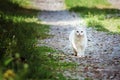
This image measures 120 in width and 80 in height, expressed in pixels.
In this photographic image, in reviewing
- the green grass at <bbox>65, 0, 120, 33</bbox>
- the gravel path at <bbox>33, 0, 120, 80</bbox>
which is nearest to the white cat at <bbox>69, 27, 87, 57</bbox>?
the gravel path at <bbox>33, 0, 120, 80</bbox>

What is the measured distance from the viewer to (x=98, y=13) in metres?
33.2

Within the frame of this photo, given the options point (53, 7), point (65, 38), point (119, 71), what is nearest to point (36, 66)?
point (119, 71)

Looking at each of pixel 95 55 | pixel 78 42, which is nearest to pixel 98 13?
pixel 95 55

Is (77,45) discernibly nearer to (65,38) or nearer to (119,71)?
(119,71)

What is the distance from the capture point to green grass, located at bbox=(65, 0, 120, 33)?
80.4 feet

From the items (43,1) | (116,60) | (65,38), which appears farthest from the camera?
(43,1)

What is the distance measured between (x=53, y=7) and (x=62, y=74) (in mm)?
31250

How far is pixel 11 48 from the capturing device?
11.9 m

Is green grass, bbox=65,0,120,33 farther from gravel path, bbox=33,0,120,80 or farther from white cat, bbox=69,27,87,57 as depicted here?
white cat, bbox=69,27,87,57

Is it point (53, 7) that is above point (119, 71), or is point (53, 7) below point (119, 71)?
above

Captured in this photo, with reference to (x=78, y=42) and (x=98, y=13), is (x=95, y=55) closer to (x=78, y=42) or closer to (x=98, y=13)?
(x=78, y=42)

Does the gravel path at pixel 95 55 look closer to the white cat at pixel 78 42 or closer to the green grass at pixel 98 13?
the white cat at pixel 78 42

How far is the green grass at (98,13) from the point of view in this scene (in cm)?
2451

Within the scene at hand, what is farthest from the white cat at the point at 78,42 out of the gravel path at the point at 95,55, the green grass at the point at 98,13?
the green grass at the point at 98,13
